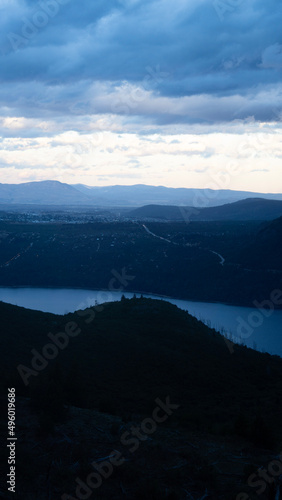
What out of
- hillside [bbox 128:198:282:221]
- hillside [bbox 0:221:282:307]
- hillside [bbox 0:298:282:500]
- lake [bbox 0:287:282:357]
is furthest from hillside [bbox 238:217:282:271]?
hillside [bbox 128:198:282:221]

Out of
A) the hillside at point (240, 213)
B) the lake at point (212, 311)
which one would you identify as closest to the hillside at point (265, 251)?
the lake at point (212, 311)

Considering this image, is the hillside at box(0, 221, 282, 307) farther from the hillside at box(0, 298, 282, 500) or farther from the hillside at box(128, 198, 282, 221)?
the hillside at box(128, 198, 282, 221)

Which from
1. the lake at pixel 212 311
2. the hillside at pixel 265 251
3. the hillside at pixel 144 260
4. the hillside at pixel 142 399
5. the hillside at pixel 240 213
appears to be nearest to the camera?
the hillside at pixel 142 399

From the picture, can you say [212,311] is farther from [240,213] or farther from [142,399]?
[240,213]

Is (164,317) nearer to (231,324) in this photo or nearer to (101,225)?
(231,324)

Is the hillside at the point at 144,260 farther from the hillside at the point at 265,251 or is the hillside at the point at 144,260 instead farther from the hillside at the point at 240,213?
the hillside at the point at 240,213

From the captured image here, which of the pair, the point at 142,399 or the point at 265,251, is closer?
the point at 142,399

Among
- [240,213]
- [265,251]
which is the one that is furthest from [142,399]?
[240,213]
